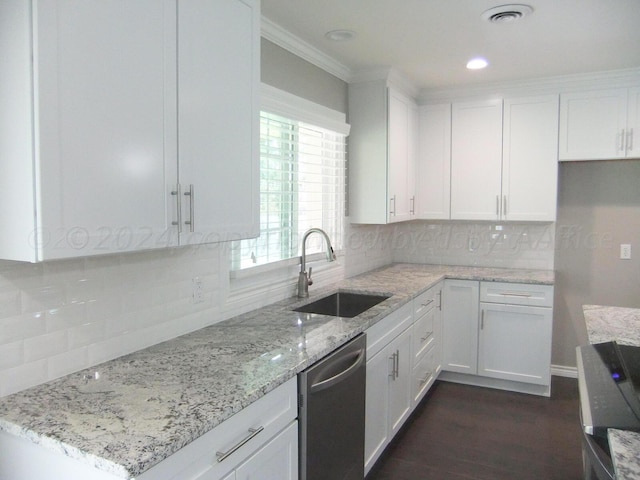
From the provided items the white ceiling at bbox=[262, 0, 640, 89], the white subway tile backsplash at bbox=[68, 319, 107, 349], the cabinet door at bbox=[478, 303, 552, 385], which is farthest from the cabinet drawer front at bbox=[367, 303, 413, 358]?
the white ceiling at bbox=[262, 0, 640, 89]

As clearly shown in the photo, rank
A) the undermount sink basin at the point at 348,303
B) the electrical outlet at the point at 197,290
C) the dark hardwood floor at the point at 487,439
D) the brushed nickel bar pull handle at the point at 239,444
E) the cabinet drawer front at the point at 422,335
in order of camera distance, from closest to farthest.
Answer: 1. the brushed nickel bar pull handle at the point at 239,444
2. the electrical outlet at the point at 197,290
3. the dark hardwood floor at the point at 487,439
4. the undermount sink basin at the point at 348,303
5. the cabinet drawer front at the point at 422,335

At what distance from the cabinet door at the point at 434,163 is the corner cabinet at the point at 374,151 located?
0.59 metres

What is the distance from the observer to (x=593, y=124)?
3646mm

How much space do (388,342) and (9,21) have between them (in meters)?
2.16

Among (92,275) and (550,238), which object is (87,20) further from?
(550,238)

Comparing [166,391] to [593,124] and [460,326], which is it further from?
[593,124]

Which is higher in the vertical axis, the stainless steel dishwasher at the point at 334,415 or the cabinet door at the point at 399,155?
the cabinet door at the point at 399,155

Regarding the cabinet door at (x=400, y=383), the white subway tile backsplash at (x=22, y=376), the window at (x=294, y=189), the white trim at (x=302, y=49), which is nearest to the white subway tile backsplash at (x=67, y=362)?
the white subway tile backsplash at (x=22, y=376)

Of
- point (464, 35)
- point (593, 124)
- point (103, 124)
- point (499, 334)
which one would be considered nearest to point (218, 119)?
point (103, 124)

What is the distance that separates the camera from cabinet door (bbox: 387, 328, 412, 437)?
2.74m

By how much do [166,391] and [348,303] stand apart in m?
1.81

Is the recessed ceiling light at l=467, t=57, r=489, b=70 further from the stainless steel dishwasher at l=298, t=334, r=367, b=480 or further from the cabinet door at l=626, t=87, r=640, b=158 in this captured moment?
the stainless steel dishwasher at l=298, t=334, r=367, b=480

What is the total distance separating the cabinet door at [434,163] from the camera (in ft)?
13.6

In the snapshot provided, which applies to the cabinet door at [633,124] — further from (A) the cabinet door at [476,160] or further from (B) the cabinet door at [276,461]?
(B) the cabinet door at [276,461]
